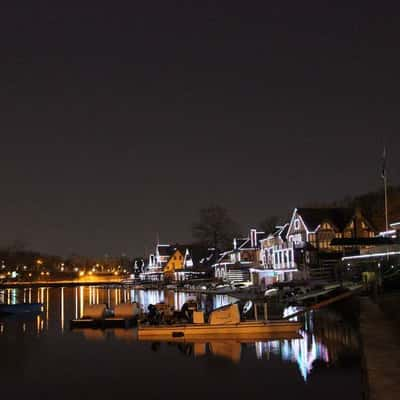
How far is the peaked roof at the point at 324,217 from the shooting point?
279ft

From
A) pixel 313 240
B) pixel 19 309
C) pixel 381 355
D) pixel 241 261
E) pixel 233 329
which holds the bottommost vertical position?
pixel 19 309

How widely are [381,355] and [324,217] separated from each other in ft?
219

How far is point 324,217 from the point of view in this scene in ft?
283

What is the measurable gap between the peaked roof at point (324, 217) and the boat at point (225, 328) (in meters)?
47.9

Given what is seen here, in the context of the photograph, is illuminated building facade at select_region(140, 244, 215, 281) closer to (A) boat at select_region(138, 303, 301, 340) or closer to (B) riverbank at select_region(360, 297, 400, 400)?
(A) boat at select_region(138, 303, 301, 340)

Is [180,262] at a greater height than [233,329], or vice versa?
[180,262]

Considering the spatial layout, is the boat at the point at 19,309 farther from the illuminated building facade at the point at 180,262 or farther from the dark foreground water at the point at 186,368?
the illuminated building facade at the point at 180,262

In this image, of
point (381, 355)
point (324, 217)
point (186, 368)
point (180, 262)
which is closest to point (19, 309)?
point (186, 368)

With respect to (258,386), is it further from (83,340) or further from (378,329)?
(83,340)

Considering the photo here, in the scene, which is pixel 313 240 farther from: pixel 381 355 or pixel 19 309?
pixel 381 355

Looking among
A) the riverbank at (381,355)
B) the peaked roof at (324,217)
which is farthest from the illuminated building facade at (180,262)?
the riverbank at (381,355)

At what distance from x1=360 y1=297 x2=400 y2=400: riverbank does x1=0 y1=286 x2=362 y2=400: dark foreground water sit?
189cm

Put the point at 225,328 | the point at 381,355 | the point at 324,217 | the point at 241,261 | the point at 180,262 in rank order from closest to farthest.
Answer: the point at 381,355 < the point at 225,328 < the point at 324,217 < the point at 241,261 < the point at 180,262

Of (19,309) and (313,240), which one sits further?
(313,240)
